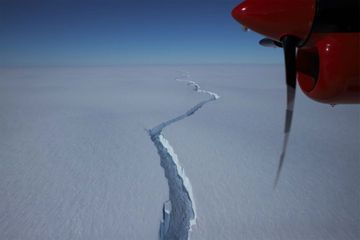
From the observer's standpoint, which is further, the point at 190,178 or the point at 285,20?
the point at 190,178

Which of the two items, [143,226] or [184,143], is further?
[184,143]

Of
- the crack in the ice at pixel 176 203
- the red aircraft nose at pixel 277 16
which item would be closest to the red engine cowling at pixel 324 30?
the red aircraft nose at pixel 277 16

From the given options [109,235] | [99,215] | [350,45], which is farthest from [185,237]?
[350,45]

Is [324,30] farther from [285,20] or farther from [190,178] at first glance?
[190,178]

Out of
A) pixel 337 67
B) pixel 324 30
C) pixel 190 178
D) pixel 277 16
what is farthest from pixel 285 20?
pixel 190 178

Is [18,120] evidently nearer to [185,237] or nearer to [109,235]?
[109,235]
